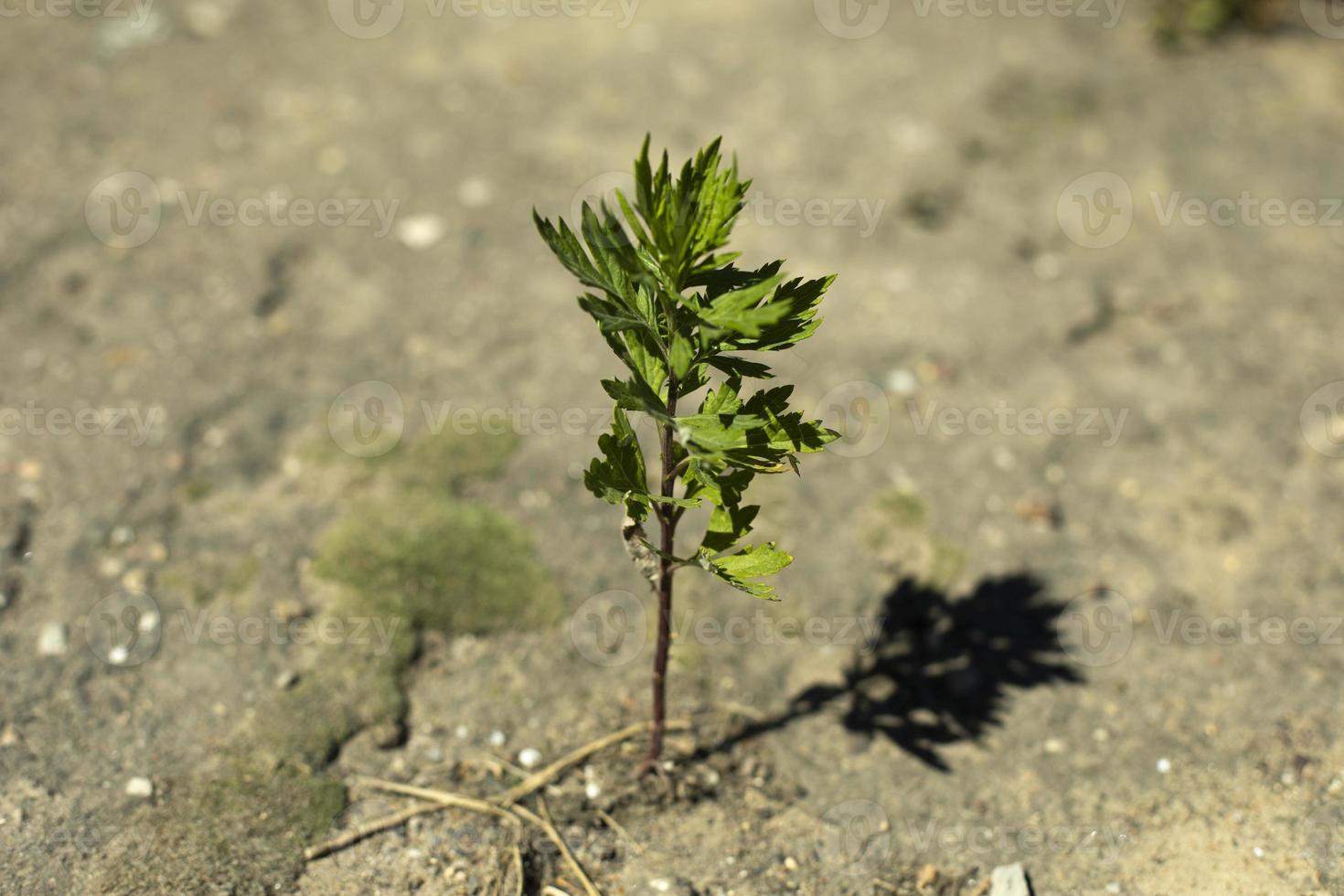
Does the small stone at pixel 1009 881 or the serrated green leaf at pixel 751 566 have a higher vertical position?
the serrated green leaf at pixel 751 566

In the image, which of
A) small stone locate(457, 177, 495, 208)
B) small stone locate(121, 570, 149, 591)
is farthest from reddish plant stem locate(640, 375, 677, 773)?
small stone locate(457, 177, 495, 208)

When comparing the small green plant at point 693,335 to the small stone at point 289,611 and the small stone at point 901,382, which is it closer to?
the small stone at point 289,611

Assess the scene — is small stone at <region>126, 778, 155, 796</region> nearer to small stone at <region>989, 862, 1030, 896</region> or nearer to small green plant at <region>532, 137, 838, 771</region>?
small green plant at <region>532, 137, 838, 771</region>

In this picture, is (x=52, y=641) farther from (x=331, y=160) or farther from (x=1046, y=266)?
(x=1046, y=266)

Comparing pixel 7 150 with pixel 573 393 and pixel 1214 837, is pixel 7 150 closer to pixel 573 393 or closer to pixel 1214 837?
pixel 573 393

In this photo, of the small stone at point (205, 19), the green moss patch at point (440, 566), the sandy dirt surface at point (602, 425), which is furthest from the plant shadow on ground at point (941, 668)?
the small stone at point (205, 19)

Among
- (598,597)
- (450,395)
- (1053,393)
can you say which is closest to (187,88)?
(450,395)
